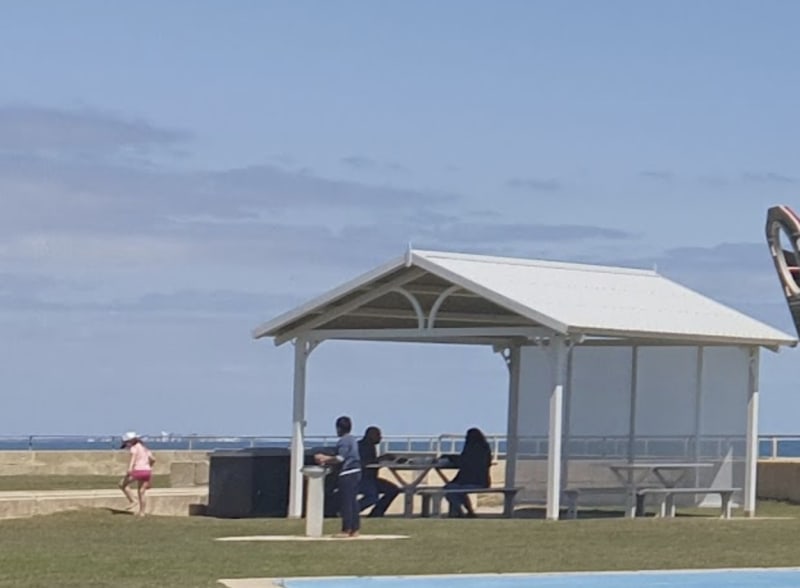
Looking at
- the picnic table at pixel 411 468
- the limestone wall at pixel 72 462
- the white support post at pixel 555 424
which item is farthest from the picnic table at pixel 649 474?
the limestone wall at pixel 72 462

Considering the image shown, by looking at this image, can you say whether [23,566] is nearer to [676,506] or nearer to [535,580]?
[535,580]

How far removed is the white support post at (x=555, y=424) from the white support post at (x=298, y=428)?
384cm

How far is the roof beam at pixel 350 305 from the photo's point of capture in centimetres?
2845

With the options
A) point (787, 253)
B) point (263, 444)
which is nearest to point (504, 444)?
point (263, 444)

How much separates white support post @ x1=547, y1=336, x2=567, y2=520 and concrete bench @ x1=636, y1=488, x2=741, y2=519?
7.80 feet

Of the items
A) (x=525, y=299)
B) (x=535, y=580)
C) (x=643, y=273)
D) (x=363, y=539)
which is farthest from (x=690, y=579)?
(x=643, y=273)

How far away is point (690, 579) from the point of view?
18.6 meters

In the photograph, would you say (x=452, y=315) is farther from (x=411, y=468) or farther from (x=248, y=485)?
(x=248, y=485)

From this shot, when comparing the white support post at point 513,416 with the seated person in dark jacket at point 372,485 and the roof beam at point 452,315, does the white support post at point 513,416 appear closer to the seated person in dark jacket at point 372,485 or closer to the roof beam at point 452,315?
the roof beam at point 452,315

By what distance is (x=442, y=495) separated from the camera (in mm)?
29281

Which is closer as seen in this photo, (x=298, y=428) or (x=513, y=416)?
(x=298, y=428)

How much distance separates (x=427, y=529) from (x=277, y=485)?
5975 mm

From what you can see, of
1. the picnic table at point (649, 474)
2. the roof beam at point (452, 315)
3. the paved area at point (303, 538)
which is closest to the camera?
the paved area at point (303, 538)

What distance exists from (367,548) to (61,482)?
17853 millimetres
